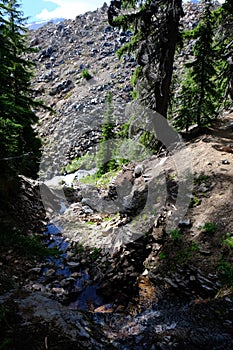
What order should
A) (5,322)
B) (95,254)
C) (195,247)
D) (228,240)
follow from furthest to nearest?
(95,254) → (195,247) → (228,240) → (5,322)

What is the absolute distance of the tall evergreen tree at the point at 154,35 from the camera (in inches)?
413

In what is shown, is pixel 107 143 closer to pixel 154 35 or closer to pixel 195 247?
pixel 154 35

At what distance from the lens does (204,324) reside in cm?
479

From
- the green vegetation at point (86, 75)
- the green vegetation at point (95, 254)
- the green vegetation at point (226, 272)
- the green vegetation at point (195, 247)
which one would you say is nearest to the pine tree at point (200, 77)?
the green vegetation at point (195, 247)

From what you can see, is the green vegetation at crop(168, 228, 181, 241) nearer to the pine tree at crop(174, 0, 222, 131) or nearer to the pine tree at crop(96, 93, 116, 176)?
the pine tree at crop(174, 0, 222, 131)

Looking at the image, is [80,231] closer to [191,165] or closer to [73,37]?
[191,165]

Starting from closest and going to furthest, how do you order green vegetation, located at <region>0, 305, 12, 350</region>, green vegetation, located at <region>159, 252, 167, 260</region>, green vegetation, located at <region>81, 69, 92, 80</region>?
green vegetation, located at <region>0, 305, 12, 350</region>, green vegetation, located at <region>159, 252, 167, 260</region>, green vegetation, located at <region>81, 69, 92, 80</region>

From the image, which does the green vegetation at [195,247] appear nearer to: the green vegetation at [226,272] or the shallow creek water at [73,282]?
the green vegetation at [226,272]

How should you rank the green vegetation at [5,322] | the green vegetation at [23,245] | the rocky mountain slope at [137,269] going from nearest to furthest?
the green vegetation at [5,322]
the rocky mountain slope at [137,269]
the green vegetation at [23,245]

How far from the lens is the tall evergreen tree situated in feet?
34.4

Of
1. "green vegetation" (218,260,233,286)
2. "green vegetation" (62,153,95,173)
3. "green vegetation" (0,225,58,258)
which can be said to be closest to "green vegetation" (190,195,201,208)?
"green vegetation" (218,260,233,286)

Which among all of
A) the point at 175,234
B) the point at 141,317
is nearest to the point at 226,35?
the point at 175,234

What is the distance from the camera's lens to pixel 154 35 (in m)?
10.9

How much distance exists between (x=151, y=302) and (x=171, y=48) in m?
9.58
